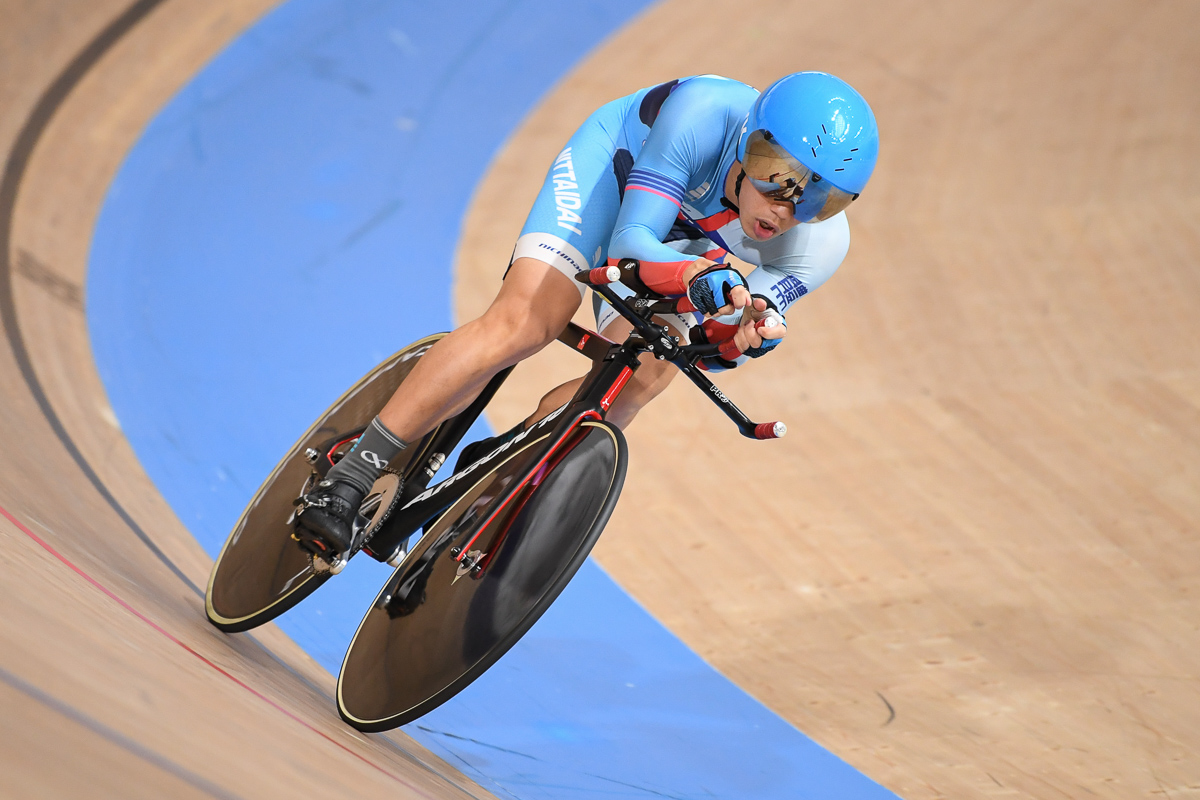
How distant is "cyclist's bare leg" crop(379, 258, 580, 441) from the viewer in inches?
85.7

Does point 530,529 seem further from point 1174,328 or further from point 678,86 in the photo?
point 1174,328

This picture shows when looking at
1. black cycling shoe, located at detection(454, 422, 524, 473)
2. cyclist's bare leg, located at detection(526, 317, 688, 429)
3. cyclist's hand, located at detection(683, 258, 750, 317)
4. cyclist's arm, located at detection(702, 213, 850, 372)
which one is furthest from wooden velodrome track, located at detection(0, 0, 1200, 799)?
cyclist's arm, located at detection(702, 213, 850, 372)

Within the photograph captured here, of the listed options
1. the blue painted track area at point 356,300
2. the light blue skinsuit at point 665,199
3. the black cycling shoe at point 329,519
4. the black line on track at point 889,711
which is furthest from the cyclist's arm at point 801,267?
the black line on track at point 889,711

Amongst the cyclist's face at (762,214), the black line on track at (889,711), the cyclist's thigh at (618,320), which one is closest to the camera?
the cyclist's face at (762,214)

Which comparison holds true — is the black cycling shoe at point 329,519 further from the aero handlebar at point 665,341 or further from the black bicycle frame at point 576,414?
the aero handlebar at point 665,341

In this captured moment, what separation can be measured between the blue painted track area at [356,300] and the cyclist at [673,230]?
2.64 ft

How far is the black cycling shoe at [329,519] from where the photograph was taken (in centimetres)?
216

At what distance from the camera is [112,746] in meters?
1.22

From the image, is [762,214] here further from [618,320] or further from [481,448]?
[481,448]

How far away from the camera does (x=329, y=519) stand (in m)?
2.17

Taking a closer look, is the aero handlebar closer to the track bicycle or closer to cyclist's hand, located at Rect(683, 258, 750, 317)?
the track bicycle

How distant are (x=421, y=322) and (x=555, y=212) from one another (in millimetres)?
2426

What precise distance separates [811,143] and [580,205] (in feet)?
1.84

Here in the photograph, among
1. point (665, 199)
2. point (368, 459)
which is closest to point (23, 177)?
point (368, 459)
